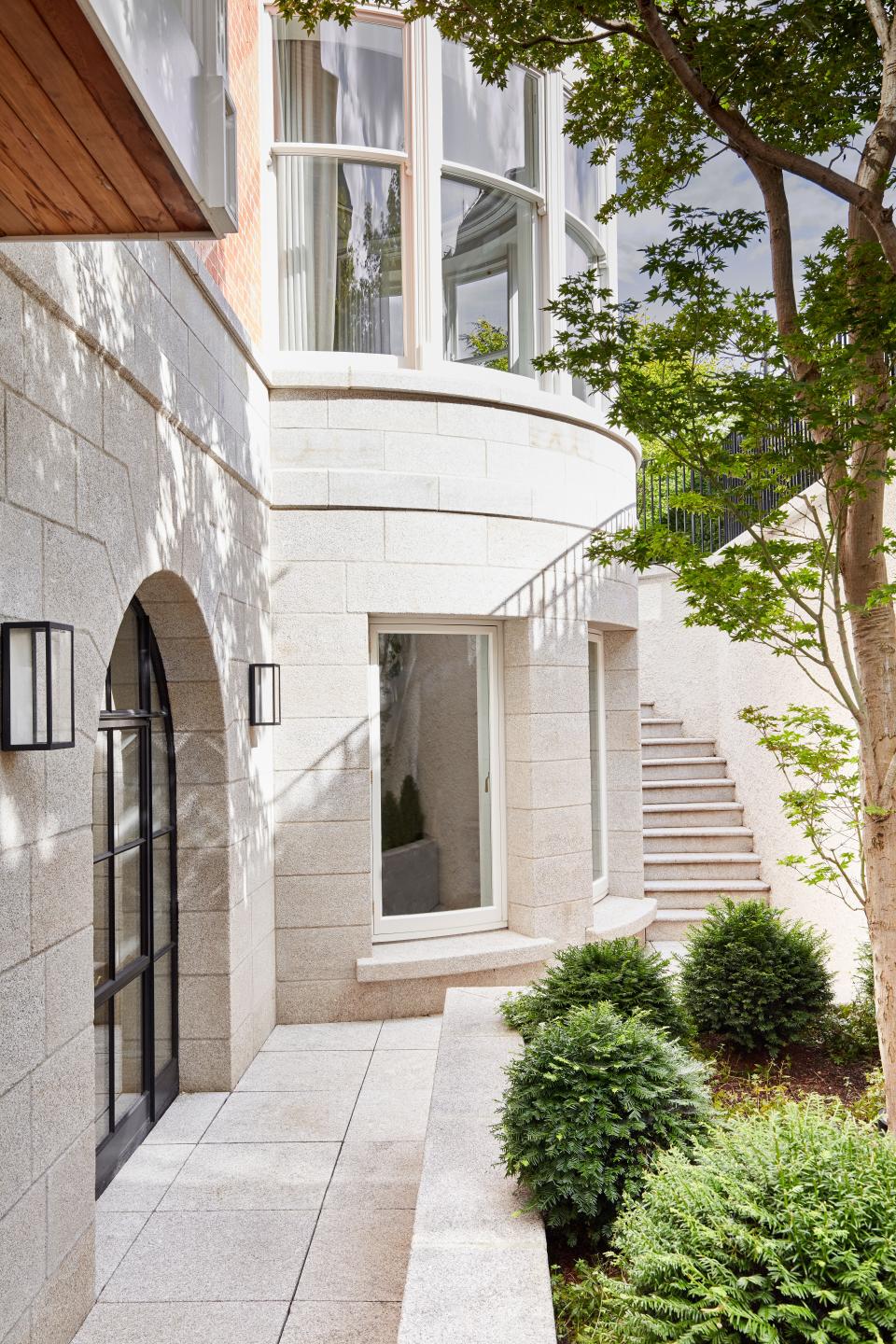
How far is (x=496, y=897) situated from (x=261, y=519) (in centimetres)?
302

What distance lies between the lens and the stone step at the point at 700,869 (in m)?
9.36

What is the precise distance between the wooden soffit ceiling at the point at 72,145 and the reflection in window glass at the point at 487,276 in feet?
15.5

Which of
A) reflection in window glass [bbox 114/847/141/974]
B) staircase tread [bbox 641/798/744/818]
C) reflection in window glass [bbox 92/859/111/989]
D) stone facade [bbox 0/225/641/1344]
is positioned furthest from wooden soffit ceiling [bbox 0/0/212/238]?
staircase tread [bbox 641/798/744/818]

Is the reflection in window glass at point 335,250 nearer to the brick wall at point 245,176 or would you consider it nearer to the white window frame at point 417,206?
the white window frame at point 417,206

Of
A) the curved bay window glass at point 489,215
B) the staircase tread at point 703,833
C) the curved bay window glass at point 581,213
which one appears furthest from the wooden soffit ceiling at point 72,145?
the staircase tread at point 703,833

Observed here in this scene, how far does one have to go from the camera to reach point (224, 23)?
2557 mm

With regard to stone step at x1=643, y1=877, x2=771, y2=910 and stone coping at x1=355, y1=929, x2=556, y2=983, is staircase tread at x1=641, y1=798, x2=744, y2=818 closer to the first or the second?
stone step at x1=643, y1=877, x2=771, y2=910

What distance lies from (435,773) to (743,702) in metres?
4.13

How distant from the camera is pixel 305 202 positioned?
671 cm

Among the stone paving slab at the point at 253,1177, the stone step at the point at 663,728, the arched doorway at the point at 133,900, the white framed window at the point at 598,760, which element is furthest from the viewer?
the stone step at the point at 663,728

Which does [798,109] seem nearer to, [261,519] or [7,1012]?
[261,519]

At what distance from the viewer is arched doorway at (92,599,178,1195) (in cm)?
425

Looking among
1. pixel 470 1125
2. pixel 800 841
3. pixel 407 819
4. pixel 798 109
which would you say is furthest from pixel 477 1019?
pixel 798 109

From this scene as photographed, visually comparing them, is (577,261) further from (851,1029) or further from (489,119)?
(851,1029)
